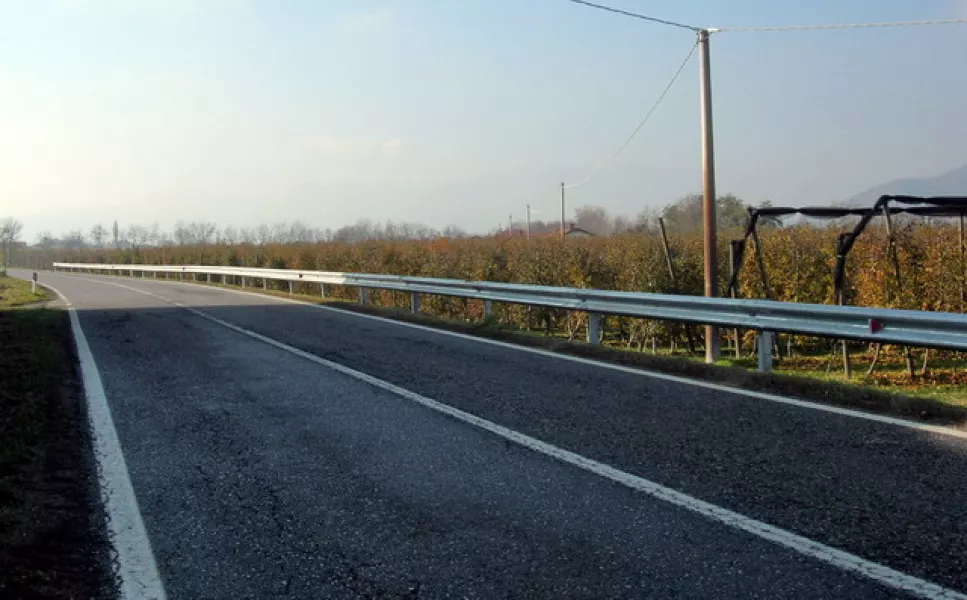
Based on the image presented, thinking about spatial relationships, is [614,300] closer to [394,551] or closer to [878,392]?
[878,392]

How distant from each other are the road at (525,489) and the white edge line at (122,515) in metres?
0.08

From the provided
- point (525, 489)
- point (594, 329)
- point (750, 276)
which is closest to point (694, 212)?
A: point (750, 276)

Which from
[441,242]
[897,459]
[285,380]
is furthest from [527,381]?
[441,242]

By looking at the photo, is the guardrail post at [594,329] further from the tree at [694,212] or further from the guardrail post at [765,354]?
the tree at [694,212]

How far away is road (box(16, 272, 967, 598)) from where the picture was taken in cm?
372

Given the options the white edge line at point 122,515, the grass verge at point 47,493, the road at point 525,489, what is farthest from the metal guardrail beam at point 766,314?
the grass verge at point 47,493

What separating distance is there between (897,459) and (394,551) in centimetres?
358

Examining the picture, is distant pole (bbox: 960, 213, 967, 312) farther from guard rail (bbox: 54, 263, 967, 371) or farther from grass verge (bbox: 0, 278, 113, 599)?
grass verge (bbox: 0, 278, 113, 599)

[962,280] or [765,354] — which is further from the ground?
[962,280]

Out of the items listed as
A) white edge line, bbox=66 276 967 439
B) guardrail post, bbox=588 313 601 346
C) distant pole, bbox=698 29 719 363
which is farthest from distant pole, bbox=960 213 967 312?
white edge line, bbox=66 276 967 439

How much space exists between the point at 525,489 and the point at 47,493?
312 centimetres

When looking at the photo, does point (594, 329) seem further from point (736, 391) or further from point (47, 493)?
point (47, 493)

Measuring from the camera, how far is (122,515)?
4.72 metres

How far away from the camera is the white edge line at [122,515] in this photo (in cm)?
379
